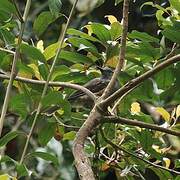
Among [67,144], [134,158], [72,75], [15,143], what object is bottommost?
[15,143]

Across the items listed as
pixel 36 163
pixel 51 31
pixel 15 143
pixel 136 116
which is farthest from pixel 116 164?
pixel 51 31

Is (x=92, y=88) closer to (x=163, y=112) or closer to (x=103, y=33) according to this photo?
(x=163, y=112)

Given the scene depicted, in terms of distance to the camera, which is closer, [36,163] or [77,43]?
[77,43]

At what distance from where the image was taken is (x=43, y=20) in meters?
1.05

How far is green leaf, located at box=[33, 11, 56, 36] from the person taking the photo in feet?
3.38

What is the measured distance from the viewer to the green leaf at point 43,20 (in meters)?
1.03

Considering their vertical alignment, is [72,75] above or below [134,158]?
above

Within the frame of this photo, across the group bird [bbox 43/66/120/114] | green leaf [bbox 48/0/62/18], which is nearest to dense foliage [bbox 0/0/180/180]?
green leaf [bbox 48/0/62/18]

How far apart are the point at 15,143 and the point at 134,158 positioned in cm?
100

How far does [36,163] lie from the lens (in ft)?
6.09

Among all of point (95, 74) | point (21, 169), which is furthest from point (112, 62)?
point (21, 169)

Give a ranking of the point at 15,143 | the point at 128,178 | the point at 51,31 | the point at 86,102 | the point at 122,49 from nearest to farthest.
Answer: the point at 122,49 → the point at 128,178 → the point at 86,102 → the point at 15,143 → the point at 51,31

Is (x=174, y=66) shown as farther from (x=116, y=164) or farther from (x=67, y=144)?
(x=67, y=144)

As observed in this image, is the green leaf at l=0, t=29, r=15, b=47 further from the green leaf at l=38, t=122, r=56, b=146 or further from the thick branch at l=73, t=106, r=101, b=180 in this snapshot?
the thick branch at l=73, t=106, r=101, b=180
